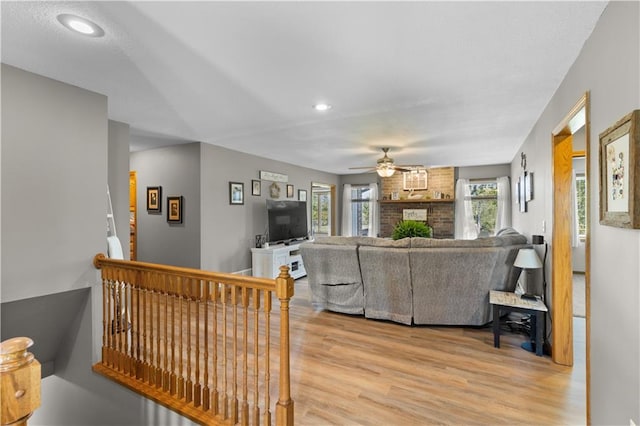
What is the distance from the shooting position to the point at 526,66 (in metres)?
2.23

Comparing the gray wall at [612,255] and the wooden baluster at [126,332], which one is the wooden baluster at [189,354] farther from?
the gray wall at [612,255]

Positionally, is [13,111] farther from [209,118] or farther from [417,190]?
[417,190]

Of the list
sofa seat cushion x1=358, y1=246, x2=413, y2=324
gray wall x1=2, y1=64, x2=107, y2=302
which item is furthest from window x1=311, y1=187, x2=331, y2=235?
gray wall x1=2, y1=64, x2=107, y2=302

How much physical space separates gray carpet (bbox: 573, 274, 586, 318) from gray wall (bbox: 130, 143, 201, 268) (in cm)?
526

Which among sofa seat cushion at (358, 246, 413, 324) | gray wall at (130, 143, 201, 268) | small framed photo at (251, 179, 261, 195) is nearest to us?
sofa seat cushion at (358, 246, 413, 324)

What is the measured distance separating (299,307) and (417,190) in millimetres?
5165

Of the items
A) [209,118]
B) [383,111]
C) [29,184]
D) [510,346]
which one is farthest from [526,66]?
[29,184]

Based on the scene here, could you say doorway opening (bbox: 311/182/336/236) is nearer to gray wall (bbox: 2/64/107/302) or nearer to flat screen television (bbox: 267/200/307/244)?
flat screen television (bbox: 267/200/307/244)

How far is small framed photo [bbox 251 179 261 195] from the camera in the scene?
18.8 feet

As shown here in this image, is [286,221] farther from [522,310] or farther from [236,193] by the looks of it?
[522,310]

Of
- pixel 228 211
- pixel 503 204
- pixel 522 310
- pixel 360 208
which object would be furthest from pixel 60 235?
pixel 503 204

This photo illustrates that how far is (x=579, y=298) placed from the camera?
4641 mm

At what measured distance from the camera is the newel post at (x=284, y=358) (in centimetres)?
171

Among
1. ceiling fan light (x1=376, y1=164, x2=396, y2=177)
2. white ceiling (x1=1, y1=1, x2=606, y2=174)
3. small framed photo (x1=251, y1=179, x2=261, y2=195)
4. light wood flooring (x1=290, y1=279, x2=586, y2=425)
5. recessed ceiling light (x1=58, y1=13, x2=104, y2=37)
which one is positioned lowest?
light wood flooring (x1=290, y1=279, x2=586, y2=425)
